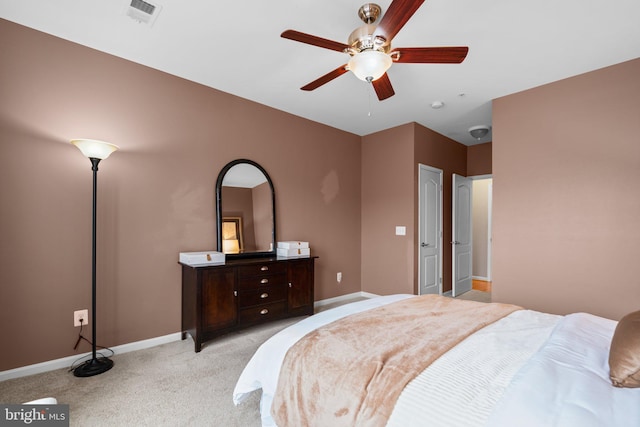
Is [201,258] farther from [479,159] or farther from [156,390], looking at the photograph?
[479,159]

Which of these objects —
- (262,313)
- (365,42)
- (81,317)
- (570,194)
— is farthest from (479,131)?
(81,317)

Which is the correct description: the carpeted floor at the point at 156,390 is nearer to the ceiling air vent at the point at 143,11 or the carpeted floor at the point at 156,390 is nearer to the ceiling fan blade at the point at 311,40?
the ceiling fan blade at the point at 311,40

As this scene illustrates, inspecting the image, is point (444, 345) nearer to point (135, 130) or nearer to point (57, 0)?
point (135, 130)

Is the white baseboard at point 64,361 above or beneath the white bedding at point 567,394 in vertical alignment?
beneath

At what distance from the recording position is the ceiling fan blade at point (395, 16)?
153 cm

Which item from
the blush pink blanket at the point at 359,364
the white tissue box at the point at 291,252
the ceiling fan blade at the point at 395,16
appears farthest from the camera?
the white tissue box at the point at 291,252

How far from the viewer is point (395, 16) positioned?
5.39ft

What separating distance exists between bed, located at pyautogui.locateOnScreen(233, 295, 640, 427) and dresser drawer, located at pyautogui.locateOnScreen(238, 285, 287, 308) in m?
1.39

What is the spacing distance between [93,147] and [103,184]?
0.50 m

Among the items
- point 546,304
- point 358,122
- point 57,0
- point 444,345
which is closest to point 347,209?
point 358,122

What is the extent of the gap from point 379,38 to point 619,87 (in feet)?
8.55

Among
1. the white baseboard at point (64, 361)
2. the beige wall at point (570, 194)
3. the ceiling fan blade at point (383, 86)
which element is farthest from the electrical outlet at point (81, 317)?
the beige wall at point (570, 194)

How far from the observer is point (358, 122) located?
4383mm

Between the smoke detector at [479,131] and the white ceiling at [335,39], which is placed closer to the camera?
the white ceiling at [335,39]
